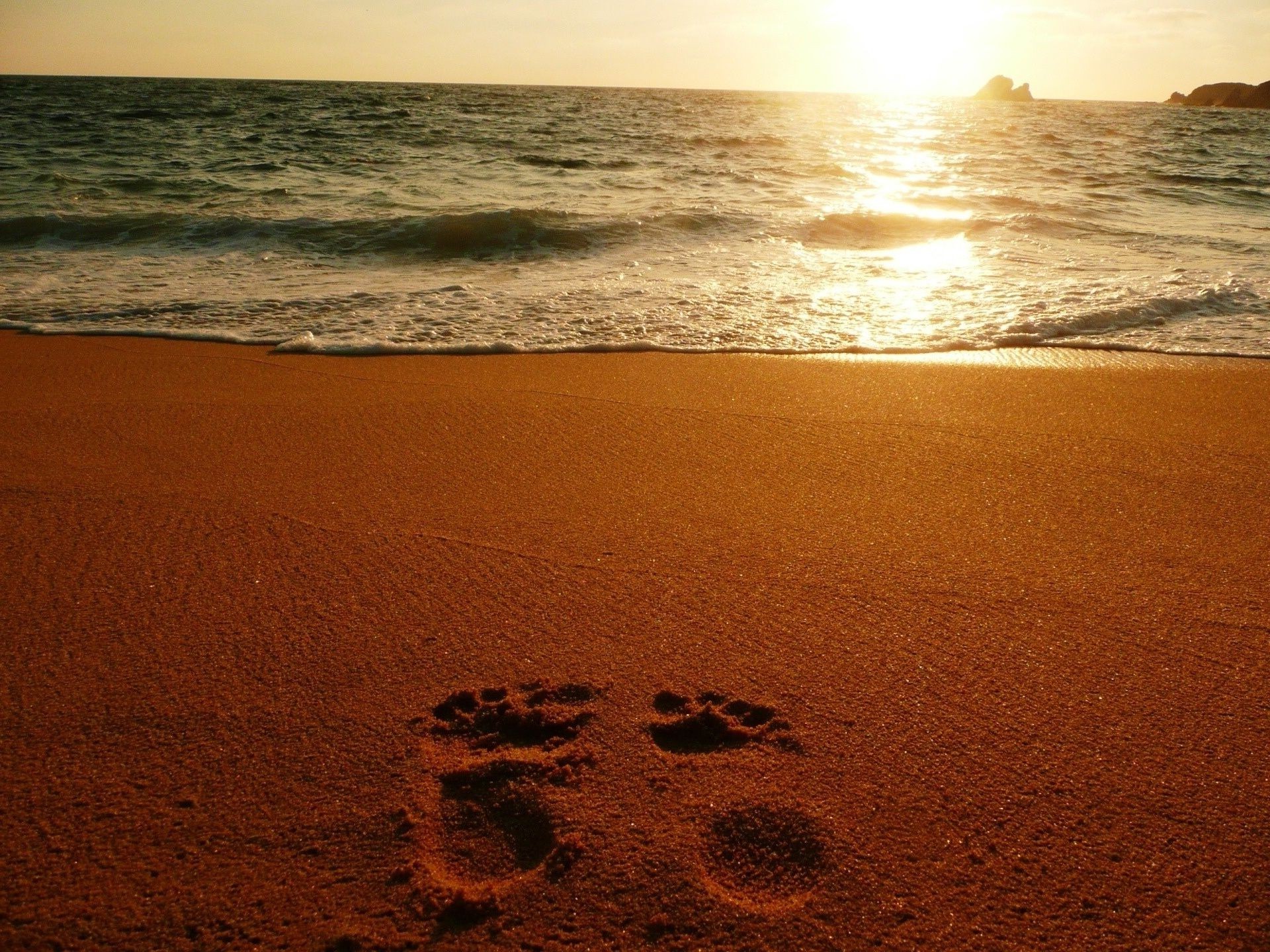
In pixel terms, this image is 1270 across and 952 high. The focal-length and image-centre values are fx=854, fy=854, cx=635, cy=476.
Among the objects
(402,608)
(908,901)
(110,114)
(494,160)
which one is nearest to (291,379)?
(402,608)

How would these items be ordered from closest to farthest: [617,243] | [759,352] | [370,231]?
[759,352], [617,243], [370,231]

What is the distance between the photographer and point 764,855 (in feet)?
4.73

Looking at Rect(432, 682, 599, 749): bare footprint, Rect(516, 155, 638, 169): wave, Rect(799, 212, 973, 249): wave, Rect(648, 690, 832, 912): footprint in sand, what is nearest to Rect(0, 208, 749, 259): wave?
Rect(799, 212, 973, 249): wave

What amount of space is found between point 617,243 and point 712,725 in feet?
23.1

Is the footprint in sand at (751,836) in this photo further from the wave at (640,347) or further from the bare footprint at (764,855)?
the wave at (640,347)

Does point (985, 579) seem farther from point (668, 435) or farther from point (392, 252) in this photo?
point (392, 252)

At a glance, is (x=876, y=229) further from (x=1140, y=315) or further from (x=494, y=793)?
(x=494, y=793)

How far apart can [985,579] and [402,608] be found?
1.52 meters

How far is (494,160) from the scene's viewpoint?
1462 cm

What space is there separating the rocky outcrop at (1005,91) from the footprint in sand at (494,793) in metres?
89.7

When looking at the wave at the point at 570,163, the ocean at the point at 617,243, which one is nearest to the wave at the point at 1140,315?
the ocean at the point at 617,243

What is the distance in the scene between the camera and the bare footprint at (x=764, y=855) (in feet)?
4.49

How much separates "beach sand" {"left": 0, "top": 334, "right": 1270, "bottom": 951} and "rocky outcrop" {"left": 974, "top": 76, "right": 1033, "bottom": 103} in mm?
88380

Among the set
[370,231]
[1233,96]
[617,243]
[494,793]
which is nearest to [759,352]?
[494,793]
